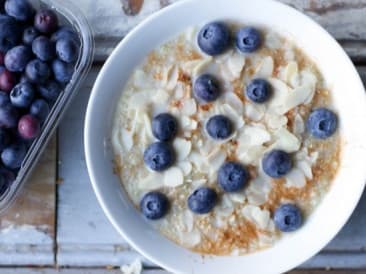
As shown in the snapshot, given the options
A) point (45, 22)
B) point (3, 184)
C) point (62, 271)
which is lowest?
point (62, 271)

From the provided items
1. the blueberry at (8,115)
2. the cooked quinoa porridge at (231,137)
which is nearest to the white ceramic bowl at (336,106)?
the cooked quinoa porridge at (231,137)

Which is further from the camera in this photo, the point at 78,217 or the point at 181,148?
the point at 78,217

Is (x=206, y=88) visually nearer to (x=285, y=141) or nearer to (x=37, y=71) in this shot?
(x=285, y=141)

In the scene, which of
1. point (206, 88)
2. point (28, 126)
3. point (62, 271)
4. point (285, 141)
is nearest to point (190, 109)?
point (206, 88)

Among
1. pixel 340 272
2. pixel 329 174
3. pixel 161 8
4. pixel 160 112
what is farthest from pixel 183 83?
pixel 340 272

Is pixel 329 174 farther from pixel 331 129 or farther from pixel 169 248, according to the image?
pixel 169 248

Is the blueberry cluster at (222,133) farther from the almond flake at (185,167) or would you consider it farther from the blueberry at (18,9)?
the blueberry at (18,9)
